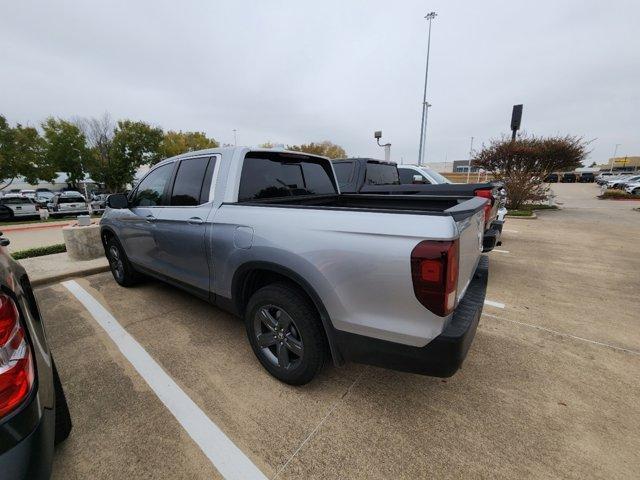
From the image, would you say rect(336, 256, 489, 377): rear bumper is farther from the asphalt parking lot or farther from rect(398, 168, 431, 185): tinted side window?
rect(398, 168, 431, 185): tinted side window

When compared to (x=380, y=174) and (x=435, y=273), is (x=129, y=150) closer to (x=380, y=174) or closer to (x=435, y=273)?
(x=380, y=174)

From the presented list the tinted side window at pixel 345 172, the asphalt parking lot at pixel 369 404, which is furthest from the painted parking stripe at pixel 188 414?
the tinted side window at pixel 345 172

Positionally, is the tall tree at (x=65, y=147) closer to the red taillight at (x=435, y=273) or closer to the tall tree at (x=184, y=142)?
the tall tree at (x=184, y=142)

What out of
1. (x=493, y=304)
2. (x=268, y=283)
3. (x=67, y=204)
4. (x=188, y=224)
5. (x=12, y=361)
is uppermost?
(x=188, y=224)

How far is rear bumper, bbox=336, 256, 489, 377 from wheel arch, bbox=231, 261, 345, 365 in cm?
9

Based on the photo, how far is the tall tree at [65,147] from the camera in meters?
25.1

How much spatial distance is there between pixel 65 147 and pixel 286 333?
32531 mm

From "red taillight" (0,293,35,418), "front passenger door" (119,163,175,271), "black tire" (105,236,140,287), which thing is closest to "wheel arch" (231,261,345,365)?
"red taillight" (0,293,35,418)

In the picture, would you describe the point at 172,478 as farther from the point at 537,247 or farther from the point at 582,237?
the point at 582,237

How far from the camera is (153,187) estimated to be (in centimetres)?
369

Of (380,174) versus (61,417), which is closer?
(61,417)

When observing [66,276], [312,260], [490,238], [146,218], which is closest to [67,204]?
[66,276]

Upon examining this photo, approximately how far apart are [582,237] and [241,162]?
9.68 m

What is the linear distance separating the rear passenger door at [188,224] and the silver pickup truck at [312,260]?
0.04ft
